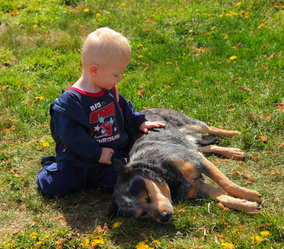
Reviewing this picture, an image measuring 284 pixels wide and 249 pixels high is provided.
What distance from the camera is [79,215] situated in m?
4.10

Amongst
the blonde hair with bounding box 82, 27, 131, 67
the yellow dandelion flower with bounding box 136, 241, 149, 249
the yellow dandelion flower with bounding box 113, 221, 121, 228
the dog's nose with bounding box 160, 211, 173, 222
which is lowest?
the yellow dandelion flower with bounding box 113, 221, 121, 228

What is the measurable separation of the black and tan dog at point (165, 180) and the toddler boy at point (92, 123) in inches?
13.6

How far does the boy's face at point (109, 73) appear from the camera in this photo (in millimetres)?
3916

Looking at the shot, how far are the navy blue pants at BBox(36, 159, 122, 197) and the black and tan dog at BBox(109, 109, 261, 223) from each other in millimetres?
393

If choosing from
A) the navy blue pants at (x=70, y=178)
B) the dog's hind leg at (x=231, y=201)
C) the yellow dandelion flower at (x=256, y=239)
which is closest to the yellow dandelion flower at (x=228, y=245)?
the yellow dandelion flower at (x=256, y=239)

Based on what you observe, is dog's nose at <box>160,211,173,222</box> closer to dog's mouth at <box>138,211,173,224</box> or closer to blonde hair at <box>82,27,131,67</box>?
dog's mouth at <box>138,211,173,224</box>

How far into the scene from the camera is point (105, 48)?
Answer: 385cm

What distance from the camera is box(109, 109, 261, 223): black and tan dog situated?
3646mm

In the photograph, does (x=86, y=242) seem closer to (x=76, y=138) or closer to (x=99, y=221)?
(x=99, y=221)

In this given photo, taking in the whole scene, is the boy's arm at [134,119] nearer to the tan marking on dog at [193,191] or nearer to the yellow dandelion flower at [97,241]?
the tan marking on dog at [193,191]

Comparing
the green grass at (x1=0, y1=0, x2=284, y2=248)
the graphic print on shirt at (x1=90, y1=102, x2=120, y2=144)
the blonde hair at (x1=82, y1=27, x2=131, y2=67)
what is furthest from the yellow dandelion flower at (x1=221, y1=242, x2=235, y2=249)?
the blonde hair at (x1=82, y1=27, x2=131, y2=67)

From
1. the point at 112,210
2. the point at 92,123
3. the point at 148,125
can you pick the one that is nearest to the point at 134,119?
the point at 148,125

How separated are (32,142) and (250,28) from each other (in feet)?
18.0

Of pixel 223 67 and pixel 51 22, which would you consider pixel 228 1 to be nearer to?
pixel 223 67
